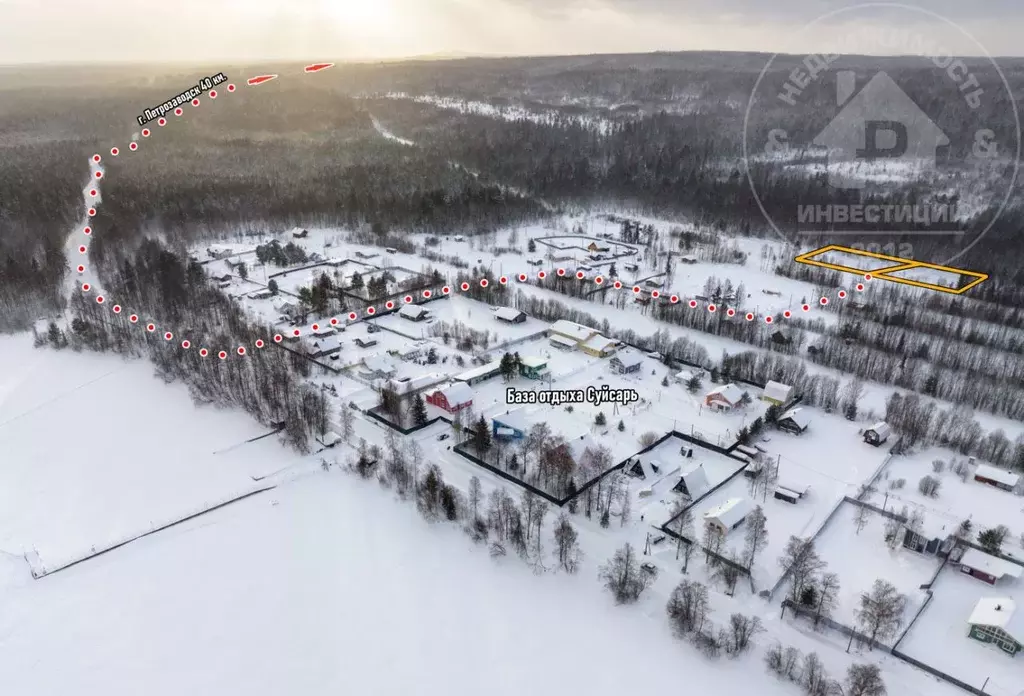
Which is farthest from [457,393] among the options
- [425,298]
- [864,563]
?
[864,563]

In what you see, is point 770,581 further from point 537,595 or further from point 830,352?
point 830,352

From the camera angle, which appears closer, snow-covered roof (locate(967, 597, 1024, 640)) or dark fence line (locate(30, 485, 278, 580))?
snow-covered roof (locate(967, 597, 1024, 640))

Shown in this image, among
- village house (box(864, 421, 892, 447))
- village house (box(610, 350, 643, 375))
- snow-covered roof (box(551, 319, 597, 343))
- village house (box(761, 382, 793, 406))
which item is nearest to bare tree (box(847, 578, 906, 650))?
village house (box(864, 421, 892, 447))

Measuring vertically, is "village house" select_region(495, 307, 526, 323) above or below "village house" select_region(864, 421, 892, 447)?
above

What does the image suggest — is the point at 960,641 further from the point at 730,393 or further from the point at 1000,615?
the point at 730,393

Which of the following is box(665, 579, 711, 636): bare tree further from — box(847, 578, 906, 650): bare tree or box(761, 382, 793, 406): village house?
box(761, 382, 793, 406): village house

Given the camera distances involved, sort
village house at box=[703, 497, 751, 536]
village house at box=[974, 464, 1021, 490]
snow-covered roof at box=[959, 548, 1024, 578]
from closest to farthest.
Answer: snow-covered roof at box=[959, 548, 1024, 578]
village house at box=[703, 497, 751, 536]
village house at box=[974, 464, 1021, 490]
